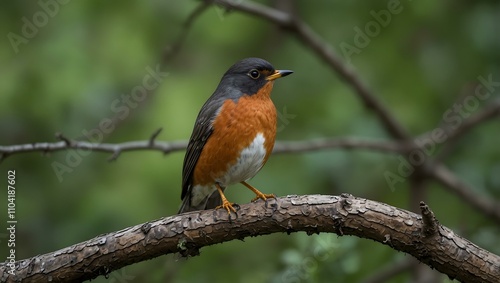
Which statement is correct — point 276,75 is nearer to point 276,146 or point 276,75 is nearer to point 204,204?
point 276,146

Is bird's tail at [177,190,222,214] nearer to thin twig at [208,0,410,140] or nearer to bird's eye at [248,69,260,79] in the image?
bird's eye at [248,69,260,79]

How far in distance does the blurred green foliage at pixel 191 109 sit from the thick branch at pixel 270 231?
1573 millimetres

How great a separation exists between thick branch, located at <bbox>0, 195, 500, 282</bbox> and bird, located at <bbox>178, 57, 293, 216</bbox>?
0.64 meters

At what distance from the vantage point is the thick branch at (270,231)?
186 inches

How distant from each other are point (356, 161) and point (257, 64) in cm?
233

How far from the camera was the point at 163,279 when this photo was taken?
700cm

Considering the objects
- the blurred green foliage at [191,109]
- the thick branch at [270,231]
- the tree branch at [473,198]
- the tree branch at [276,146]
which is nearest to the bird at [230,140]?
the tree branch at [276,146]

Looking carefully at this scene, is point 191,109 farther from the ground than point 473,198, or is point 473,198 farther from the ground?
point 473,198

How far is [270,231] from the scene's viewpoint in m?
5.19

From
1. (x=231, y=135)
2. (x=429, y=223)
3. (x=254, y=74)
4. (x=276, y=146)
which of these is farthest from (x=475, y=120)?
(x=429, y=223)

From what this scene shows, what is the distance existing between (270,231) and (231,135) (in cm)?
120

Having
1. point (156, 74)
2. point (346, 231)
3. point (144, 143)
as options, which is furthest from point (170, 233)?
point (156, 74)

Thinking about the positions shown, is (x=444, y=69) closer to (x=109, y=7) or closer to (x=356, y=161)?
(x=356, y=161)

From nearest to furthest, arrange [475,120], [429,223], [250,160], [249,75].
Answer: [429,223] → [250,160] → [249,75] → [475,120]
